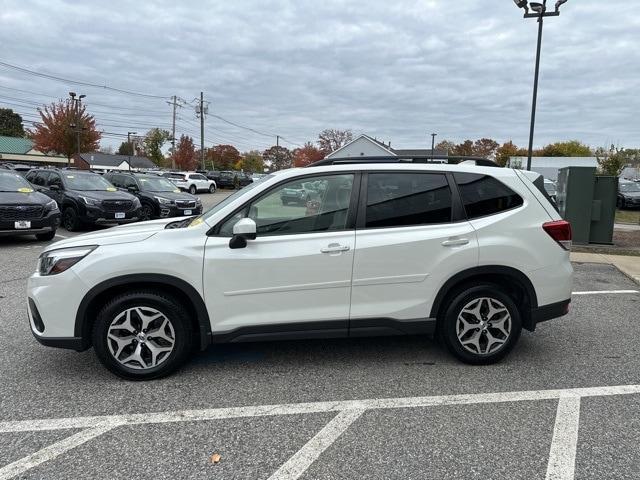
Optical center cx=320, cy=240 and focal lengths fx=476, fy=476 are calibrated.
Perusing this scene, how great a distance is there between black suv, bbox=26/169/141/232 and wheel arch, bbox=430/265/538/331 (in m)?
10.4

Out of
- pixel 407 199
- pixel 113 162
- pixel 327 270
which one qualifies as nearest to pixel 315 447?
pixel 327 270

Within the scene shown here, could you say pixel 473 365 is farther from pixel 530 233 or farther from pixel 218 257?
pixel 218 257

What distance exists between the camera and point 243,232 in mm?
3457

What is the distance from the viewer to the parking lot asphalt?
2.68 m

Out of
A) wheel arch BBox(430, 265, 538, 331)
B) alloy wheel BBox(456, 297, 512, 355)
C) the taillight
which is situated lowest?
alloy wheel BBox(456, 297, 512, 355)

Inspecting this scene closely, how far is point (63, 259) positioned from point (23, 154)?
9060 centimetres

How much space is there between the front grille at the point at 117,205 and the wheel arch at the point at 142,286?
935 cm

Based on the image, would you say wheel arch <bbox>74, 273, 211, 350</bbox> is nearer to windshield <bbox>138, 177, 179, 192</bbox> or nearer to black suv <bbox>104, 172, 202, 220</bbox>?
black suv <bbox>104, 172, 202, 220</bbox>

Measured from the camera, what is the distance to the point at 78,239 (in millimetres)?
3797

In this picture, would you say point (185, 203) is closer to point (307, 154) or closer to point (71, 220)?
point (71, 220)

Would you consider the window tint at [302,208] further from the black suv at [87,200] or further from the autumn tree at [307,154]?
the autumn tree at [307,154]

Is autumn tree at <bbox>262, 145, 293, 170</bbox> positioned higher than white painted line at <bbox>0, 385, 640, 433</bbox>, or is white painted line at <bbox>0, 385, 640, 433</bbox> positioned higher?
autumn tree at <bbox>262, 145, 293, 170</bbox>

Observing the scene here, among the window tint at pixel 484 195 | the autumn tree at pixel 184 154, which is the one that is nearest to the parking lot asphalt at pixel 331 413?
the window tint at pixel 484 195

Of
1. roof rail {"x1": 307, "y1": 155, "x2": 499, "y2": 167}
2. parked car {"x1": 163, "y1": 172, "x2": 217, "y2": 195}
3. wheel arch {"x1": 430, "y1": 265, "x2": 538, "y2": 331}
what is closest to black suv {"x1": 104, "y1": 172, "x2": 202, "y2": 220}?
roof rail {"x1": 307, "y1": 155, "x2": 499, "y2": 167}
